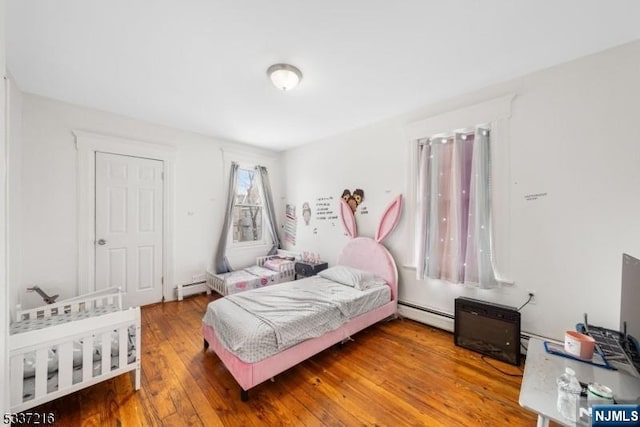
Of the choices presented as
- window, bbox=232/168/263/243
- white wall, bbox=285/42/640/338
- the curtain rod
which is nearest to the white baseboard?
white wall, bbox=285/42/640/338

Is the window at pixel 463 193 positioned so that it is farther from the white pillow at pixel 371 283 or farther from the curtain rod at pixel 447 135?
the white pillow at pixel 371 283

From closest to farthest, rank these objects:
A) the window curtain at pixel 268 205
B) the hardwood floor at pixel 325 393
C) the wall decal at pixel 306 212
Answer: the hardwood floor at pixel 325 393 < the wall decal at pixel 306 212 < the window curtain at pixel 268 205

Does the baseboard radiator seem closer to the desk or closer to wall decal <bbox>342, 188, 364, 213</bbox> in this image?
wall decal <bbox>342, 188, 364, 213</bbox>

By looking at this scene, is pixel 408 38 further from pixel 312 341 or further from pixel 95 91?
pixel 95 91

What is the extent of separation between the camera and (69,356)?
5.05ft

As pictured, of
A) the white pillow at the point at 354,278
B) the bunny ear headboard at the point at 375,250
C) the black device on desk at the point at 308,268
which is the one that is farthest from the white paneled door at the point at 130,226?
the bunny ear headboard at the point at 375,250

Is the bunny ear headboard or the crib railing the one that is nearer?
the crib railing

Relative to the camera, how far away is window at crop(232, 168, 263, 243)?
4270 mm

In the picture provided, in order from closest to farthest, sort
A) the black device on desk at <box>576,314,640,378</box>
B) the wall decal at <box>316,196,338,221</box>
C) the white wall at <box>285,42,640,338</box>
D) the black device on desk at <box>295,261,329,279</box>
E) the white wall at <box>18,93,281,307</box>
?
the black device on desk at <box>576,314,640,378</box>, the white wall at <box>285,42,640,338</box>, the white wall at <box>18,93,281,307</box>, the black device on desk at <box>295,261,329,279</box>, the wall decal at <box>316,196,338,221</box>

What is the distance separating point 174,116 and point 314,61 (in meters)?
2.15

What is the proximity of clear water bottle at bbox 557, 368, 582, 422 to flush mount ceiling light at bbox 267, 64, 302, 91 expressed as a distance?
8.46 ft

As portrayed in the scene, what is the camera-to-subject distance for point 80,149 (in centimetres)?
282

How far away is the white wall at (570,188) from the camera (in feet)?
5.92

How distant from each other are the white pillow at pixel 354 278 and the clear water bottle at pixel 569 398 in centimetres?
173
